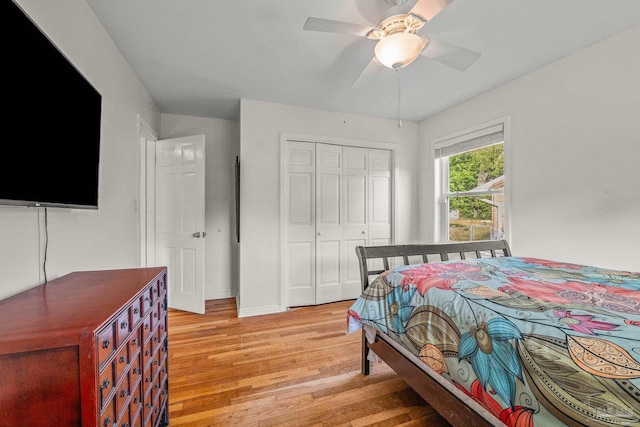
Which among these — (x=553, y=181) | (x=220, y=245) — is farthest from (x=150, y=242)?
(x=553, y=181)

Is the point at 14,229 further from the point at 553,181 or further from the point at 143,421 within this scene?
the point at 553,181

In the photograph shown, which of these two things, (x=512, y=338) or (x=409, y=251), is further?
(x=409, y=251)

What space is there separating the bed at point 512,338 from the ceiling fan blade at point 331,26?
1.47m

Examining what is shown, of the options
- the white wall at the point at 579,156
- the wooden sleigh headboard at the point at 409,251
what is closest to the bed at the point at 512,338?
the wooden sleigh headboard at the point at 409,251

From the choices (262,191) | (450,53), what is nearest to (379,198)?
(262,191)

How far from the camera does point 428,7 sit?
50.6 inches

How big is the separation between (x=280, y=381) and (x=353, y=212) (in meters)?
2.22

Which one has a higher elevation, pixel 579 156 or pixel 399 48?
pixel 399 48

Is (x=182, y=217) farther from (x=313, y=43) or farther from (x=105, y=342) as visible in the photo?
(x=105, y=342)

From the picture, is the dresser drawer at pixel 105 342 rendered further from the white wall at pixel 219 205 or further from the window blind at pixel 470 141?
the window blind at pixel 470 141

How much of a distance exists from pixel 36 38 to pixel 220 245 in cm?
291

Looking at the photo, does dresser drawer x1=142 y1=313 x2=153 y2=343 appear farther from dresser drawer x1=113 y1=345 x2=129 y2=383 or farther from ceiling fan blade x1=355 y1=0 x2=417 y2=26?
ceiling fan blade x1=355 y1=0 x2=417 y2=26

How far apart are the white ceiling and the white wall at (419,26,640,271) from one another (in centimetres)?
17

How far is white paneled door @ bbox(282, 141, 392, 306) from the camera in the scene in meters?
3.24
